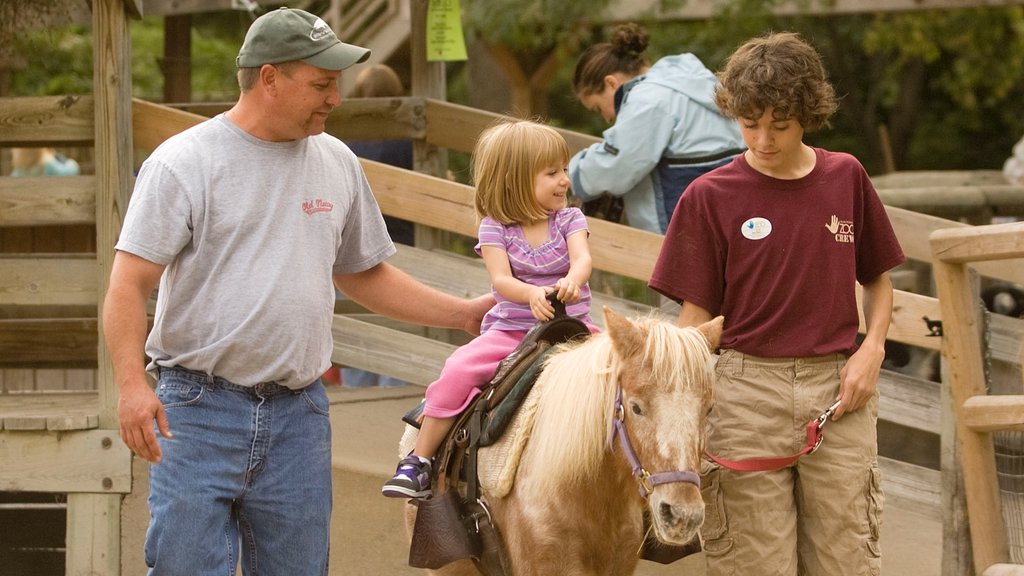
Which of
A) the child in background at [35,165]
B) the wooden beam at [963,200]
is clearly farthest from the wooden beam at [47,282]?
the child in background at [35,165]

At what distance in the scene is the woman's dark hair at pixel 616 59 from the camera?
6.14 metres

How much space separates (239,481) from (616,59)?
320 cm

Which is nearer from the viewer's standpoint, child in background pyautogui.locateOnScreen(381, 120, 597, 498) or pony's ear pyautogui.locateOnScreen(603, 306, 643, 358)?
pony's ear pyautogui.locateOnScreen(603, 306, 643, 358)

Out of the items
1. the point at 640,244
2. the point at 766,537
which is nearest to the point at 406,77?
the point at 640,244

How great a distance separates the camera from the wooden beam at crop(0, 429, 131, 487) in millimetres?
5527

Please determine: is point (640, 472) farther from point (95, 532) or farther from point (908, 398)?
point (95, 532)

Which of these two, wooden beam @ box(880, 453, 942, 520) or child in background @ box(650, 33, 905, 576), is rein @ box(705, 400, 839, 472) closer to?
child in background @ box(650, 33, 905, 576)

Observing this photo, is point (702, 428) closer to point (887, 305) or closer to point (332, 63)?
point (887, 305)

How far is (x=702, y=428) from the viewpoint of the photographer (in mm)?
3463

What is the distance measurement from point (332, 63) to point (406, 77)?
9148 millimetres

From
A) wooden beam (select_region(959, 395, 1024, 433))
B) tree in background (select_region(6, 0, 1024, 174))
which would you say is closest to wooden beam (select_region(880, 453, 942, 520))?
wooden beam (select_region(959, 395, 1024, 433))

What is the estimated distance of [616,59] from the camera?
615cm

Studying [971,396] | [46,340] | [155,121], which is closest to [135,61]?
[46,340]

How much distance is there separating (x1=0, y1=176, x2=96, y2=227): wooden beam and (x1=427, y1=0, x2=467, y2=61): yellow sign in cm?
227
